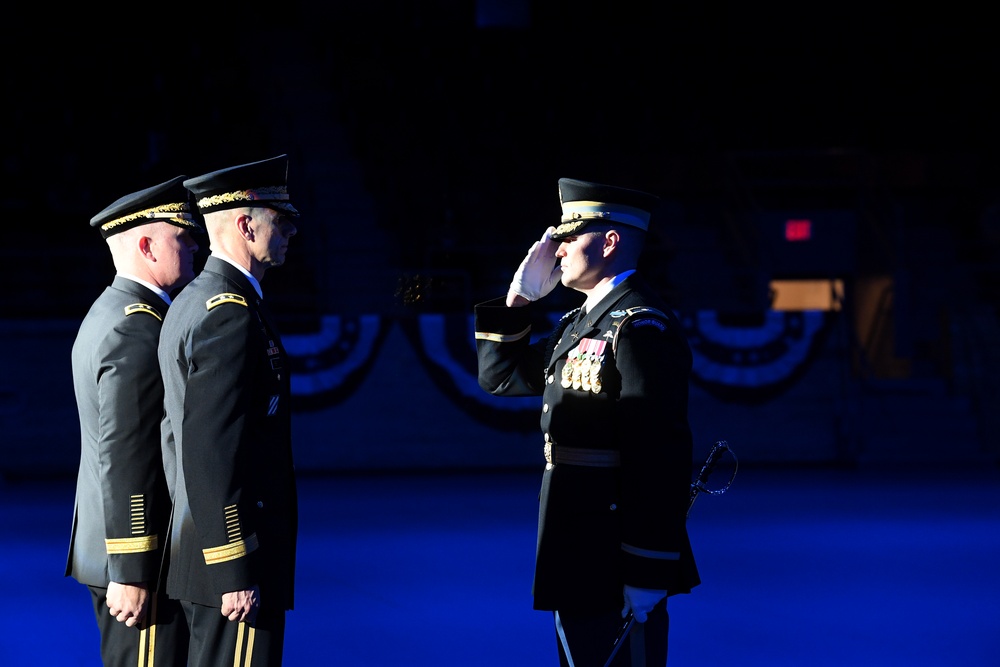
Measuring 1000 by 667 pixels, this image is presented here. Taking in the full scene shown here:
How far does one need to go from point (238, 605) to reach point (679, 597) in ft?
11.5

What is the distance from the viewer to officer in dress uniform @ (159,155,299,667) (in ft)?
8.57

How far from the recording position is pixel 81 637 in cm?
488

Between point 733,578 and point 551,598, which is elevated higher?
point 551,598

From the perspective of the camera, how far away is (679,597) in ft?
18.4

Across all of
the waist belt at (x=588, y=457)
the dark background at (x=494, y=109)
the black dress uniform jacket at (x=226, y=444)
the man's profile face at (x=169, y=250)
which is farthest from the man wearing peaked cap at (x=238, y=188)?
the dark background at (x=494, y=109)

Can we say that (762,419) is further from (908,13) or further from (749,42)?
(908,13)

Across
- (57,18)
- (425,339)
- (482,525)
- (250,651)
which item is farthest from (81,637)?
(57,18)

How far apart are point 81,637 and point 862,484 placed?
24.1ft

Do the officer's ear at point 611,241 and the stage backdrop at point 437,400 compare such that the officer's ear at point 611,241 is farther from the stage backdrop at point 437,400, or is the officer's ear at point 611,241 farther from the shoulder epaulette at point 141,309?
the stage backdrop at point 437,400

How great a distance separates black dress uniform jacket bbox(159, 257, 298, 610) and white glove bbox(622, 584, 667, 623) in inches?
36.6

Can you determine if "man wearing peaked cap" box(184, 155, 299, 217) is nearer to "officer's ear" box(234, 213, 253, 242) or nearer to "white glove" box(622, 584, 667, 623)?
"officer's ear" box(234, 213, 253, 242)

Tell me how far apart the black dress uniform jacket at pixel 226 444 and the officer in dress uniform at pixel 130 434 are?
7.7 inches

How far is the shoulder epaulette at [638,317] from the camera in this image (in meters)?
2.76

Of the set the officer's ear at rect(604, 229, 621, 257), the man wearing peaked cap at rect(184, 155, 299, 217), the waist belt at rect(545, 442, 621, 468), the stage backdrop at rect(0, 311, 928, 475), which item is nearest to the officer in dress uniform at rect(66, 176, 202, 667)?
the man wearing peaked cap at rect(184, 155, 299, 217)
